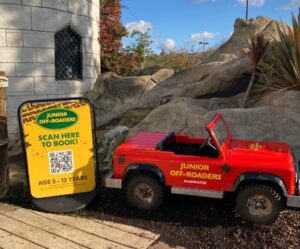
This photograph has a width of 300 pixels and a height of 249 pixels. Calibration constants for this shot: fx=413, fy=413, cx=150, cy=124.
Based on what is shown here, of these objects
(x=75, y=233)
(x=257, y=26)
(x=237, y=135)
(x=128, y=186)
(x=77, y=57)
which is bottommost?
(x=75, y=233)

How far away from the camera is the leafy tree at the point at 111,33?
13.6m

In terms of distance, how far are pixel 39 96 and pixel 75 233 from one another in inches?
223

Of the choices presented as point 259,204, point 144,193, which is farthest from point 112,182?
point 259,204

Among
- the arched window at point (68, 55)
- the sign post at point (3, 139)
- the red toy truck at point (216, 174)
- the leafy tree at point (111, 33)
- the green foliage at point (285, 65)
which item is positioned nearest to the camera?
the red toy truck at point (216, 174)

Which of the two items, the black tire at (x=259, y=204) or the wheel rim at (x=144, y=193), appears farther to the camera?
→ the wheel rim at (x=144, y=193)

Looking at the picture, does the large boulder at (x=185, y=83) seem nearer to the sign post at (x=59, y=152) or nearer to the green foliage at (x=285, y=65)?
the green foliage at (x=285, y=65)

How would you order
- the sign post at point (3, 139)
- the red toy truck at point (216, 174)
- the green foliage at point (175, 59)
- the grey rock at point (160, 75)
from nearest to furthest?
the red toy truck at point (216, 174) < the sign post at point (3, 139) < the grey rock at point (160, 75) < the green foliage at point (175, 59)

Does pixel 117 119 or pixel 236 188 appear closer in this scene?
pixel 236 188

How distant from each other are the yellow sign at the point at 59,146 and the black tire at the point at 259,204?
1.99 metres

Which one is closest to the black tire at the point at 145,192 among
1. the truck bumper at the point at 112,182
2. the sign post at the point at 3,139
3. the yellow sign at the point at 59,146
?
the truck bumper at the point at 112,182

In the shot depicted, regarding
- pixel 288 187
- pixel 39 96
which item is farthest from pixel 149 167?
pixel 39 96

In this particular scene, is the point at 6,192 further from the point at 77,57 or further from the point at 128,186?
the point at 77,57

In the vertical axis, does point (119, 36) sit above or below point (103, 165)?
above

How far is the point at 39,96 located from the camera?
9734mm
